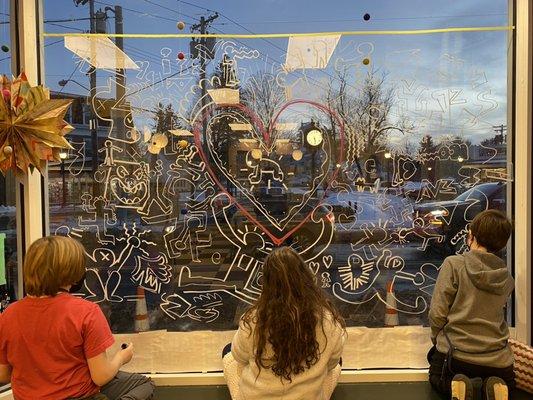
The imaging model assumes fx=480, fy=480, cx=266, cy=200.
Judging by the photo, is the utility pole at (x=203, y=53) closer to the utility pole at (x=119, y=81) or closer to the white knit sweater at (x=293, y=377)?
the utility pole at (x=119, y=81)

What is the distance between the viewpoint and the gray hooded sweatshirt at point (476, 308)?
7.05 ft

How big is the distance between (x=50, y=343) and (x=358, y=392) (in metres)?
1.56

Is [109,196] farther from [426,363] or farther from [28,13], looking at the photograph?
[426,363]

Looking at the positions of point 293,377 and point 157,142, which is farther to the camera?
point 157,142

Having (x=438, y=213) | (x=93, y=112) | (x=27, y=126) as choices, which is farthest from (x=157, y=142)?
(x=438, y=213)

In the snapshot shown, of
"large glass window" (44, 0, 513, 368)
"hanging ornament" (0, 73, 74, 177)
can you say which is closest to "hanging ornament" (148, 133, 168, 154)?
"large glass window" (44, 0, 513, 368)

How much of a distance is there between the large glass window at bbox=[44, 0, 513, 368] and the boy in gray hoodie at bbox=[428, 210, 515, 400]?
0.45 m

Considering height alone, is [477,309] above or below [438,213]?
below

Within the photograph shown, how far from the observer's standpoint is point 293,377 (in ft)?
5.86

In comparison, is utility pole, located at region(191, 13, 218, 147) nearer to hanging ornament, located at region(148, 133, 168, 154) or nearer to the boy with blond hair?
hanging ornament, located at region(148, 133, 168, 154)

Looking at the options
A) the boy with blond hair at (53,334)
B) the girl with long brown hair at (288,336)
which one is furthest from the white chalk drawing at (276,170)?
the boy with blond hair at (53,334)

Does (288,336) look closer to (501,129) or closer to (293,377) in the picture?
(293,377)

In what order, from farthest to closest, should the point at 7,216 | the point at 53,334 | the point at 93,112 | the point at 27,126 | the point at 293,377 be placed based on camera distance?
the point at 93,112, the point at 7,216, the point at 27,126, the point at 293,377, the point at 53,334

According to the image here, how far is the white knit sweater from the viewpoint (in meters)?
1.79
